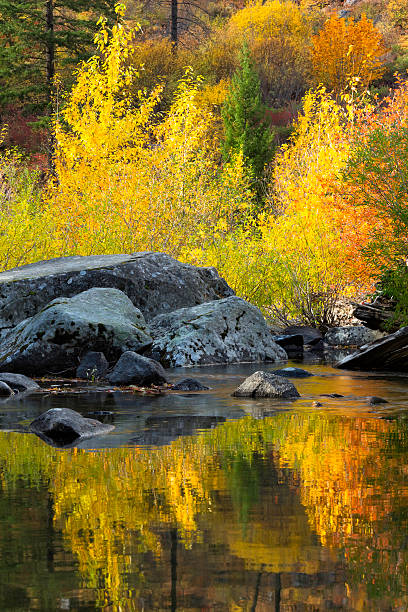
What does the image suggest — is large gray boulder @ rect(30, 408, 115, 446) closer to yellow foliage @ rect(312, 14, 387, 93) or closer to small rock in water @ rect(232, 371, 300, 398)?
small rock in water @ rect(232, 371, 300, 398)

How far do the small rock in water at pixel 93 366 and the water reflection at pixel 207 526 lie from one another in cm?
583

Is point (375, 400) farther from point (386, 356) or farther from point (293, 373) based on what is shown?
point (386, 356)

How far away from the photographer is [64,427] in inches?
285

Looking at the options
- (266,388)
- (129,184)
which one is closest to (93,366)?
(266,388)

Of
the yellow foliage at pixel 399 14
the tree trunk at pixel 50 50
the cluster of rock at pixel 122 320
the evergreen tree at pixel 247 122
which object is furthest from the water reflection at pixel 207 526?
the yellow foliage at pixel 399 14

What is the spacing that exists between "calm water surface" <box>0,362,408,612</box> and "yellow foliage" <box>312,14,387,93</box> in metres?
57.5

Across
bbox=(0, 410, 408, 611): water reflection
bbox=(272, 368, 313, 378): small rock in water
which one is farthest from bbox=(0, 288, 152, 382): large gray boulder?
bbox=(0, 410, 408, 611): water reflection

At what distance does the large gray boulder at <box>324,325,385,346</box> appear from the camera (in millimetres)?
19750

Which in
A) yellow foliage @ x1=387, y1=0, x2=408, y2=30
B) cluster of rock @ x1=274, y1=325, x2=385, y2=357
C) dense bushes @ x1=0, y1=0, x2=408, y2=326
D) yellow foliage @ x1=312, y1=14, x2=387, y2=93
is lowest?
cluster of rock @ x1=274, y1=325, x2=385, y2=357

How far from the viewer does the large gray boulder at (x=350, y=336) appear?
778 inches

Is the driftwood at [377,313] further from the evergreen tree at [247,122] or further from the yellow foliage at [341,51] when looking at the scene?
A: the yellow foliage at [341,51]

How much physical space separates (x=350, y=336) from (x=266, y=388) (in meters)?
9.87

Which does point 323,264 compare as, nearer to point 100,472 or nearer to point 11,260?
point 11,260

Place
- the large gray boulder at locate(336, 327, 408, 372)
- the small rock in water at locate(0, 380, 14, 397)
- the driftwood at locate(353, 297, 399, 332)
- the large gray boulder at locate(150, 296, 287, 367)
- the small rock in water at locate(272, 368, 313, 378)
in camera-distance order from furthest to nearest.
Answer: the driftwood at locate(353, 297, 399, 332), the large gray boulder at locate(150, 296, 287, 367), the large gray boulder at locate(336, 327, 408, 372), the small rock in water at locate(272, 368, 313, 378), the small rock in water at locate(0, 380, 14, 397)
